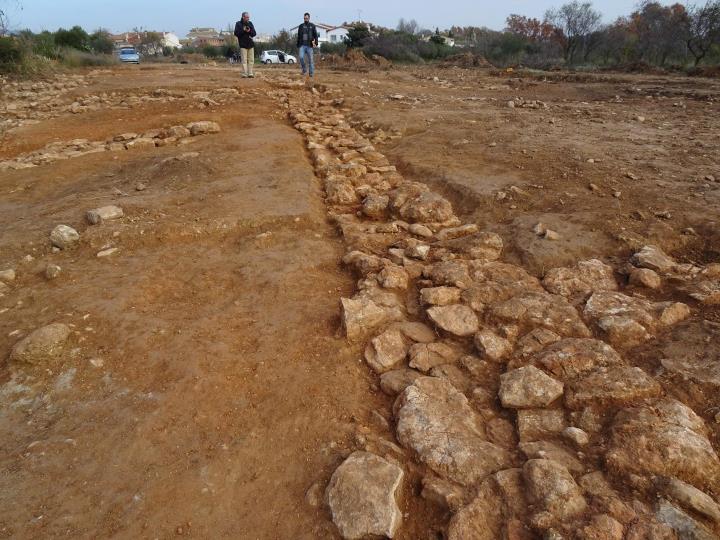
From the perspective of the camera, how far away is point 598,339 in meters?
2.30

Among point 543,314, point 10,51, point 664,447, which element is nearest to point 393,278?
point 543,314

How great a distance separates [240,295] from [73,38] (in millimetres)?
28768

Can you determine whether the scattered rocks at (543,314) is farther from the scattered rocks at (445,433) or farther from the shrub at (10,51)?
the shrub at (10,51)

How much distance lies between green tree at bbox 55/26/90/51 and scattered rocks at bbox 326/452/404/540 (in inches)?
1112

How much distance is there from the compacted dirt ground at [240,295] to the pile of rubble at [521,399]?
72mm

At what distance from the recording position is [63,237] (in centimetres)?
322

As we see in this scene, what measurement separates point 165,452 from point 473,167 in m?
4.00

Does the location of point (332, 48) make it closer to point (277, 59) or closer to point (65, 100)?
point (277, 59)

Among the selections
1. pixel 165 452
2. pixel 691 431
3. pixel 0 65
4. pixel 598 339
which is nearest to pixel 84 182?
pixel 165 452

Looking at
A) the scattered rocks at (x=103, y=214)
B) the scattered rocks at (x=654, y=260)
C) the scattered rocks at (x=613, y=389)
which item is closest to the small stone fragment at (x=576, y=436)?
the scattered rocks at (x=613, y=389)

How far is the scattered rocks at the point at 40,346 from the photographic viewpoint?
218 centimetres

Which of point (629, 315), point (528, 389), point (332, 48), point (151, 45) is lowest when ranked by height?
point (528, 389)

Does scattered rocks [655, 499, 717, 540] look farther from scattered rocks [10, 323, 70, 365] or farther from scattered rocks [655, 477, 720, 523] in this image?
scattered rocks [10, 323, 70, 365]

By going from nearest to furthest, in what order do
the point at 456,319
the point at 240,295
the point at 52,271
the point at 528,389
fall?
the point at 528,389
the point at 456,319
the point at 240,295
the point at 52,271
